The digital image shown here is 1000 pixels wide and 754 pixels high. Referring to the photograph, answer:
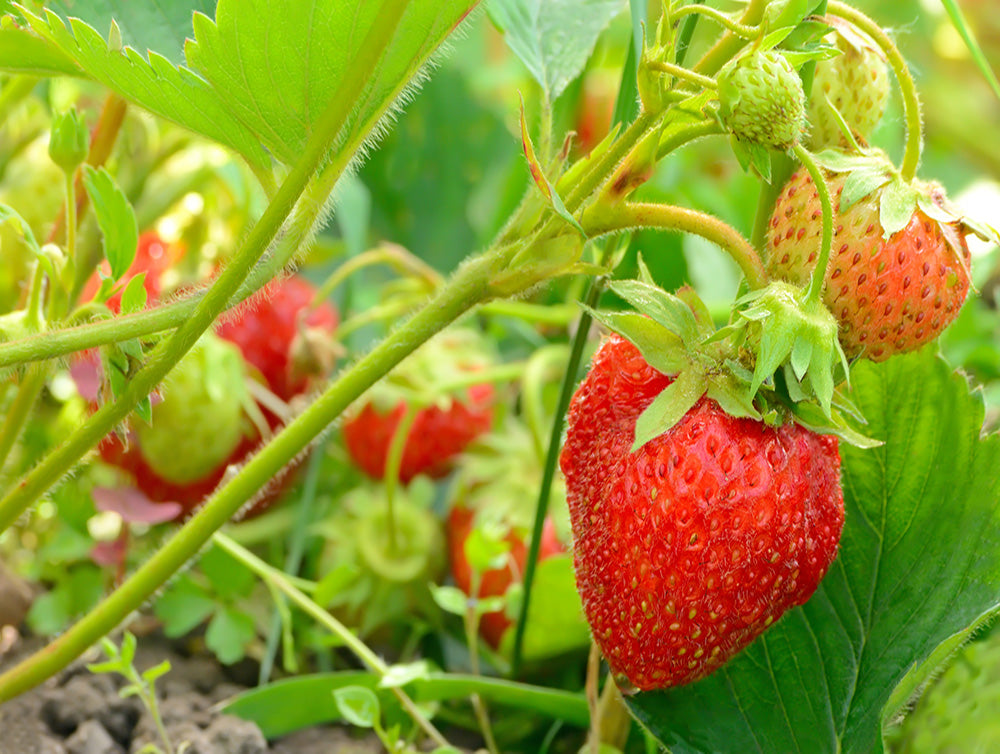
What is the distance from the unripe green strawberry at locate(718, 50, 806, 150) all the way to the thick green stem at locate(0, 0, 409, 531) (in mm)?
115

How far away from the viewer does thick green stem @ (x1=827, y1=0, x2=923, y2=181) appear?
424 mm

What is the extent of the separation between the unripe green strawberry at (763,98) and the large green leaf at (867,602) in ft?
0.57

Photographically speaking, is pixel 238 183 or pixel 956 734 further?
pixel 238 183

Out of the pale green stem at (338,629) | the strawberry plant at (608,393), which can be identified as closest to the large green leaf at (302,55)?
the strawberry plant at (608,393)

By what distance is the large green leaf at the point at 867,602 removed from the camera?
1.55 feet

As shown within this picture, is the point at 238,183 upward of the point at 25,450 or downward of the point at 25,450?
upward

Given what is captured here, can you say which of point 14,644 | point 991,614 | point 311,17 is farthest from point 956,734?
point 14,644

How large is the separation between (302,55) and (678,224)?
162mm

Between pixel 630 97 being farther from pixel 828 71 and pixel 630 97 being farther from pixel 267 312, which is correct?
pixel 267 312

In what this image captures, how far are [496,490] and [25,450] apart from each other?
342mm

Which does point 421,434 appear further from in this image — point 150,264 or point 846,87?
point 846,87

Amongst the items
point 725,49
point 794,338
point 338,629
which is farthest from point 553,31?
point 338,629

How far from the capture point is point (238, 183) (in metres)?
0.85

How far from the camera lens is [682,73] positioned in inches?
14.2
